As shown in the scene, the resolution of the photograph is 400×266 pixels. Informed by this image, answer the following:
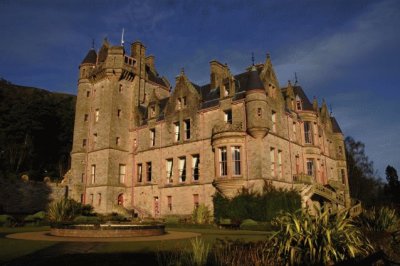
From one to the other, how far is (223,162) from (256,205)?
19.1ft

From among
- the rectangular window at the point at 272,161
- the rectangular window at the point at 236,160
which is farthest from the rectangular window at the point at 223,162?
the rectangular window at the point at 272,161

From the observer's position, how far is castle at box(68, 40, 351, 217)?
3023 cm

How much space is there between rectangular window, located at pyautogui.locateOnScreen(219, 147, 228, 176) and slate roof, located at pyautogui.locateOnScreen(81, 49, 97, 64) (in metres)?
24.1

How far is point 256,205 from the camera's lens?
86.7 ft

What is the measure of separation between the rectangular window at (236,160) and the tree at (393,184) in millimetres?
34324

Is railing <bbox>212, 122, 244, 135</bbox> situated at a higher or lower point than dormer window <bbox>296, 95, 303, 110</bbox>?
lower

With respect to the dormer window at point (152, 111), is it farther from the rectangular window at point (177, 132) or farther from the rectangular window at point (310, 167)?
the rectangular window at point (310, 167)

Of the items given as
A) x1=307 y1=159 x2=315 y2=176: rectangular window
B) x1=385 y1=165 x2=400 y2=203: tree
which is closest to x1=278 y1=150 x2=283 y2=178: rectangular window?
x1=307 y1=159 x2=315 y2=176: rectangular window

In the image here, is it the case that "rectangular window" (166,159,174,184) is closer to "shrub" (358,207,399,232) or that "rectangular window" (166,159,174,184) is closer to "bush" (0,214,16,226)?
"bush" (0,214,16,226)

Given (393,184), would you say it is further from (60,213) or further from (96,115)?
(60,213)

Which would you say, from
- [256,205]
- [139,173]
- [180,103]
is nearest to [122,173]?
[139,173]

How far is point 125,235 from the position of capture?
16.6 metres

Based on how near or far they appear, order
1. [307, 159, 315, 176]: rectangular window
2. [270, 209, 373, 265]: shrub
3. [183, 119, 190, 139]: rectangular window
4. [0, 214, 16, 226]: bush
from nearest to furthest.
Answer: [270, 209, 373, 265]: shrub, [0, 214, 16, 226]: bush, [183, 119, 190, 139]: rectangular window, [307, 159, 315, 176]: rectangular window

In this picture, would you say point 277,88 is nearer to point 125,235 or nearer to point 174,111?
point 174,111
